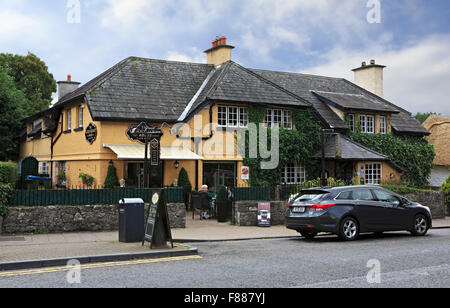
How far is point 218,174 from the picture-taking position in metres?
23.4

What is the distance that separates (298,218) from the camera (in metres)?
13.7

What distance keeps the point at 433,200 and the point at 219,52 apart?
13972 millimetres

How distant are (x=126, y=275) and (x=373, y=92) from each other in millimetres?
29178

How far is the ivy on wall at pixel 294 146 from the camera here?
23516mm

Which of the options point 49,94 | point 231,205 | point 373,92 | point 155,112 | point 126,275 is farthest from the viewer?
point 49,94

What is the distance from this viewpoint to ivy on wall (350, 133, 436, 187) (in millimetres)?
27844

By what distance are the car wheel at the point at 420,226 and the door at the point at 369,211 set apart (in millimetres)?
1431

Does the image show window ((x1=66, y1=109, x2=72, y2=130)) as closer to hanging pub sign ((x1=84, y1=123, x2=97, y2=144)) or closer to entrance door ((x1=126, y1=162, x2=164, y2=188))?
hanging pub sign ((x1=84, y1=123, x2=97, y2=144))

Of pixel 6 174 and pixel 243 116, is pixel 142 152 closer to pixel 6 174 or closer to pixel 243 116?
pixel 243 116

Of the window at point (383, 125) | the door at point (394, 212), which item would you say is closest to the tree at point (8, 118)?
the window at point (383, 125)

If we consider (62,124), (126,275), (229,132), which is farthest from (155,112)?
(126,275)

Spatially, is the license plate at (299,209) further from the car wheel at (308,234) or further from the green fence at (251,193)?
the green fence at (251,193)

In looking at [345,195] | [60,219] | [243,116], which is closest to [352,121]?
[243,116]
